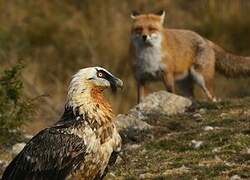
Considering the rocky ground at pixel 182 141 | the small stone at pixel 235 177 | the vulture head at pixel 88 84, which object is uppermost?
the vulture head at pixel 88 84

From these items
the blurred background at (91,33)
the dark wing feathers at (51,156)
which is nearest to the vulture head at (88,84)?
the dark wing feathers at (51,156)

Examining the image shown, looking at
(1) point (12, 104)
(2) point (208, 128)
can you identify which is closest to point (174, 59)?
(1) point (12, 104)

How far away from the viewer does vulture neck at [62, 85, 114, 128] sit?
8727 millimetres

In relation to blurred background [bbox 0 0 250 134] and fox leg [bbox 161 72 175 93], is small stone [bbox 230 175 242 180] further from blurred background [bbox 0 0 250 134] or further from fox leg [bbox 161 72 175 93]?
blurred background [bbox 0 0 250 134]

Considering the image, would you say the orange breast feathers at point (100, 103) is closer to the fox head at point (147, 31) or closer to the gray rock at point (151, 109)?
the gray rock at point (151, 109)

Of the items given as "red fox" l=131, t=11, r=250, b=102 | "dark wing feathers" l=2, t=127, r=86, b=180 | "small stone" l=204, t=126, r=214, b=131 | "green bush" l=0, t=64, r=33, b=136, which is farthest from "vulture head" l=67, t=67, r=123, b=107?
"red fox" l=131, t=11, r=250, b=102

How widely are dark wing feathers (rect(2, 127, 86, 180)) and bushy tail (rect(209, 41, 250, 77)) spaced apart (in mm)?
8196

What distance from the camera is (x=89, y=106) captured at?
880cm

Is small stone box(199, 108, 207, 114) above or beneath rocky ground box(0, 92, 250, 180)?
Answer: beneath

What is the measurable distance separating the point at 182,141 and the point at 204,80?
508cm

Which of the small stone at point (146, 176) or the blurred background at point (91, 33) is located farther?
the blurred background at point (91, 33)

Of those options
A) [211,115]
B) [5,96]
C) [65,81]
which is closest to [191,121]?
[211,115]

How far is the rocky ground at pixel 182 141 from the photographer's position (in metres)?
10.1

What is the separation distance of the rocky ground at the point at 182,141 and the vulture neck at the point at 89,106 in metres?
1.37
